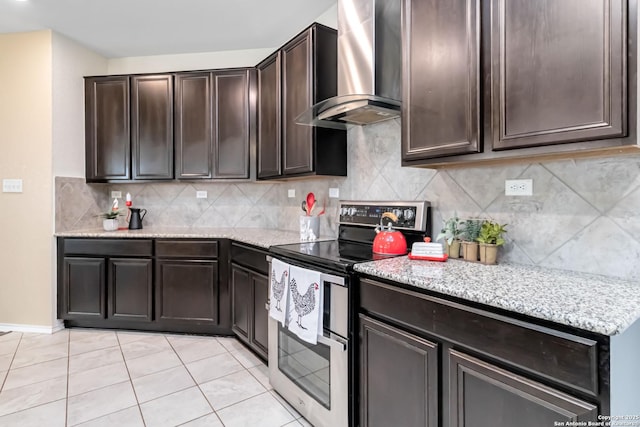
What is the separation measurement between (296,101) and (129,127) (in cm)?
187

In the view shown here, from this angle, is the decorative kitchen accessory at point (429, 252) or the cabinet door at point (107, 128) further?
the cabinet door at point (107, 128)

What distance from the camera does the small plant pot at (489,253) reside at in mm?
1561

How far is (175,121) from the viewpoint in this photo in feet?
10.7

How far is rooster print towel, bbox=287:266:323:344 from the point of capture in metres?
1.66

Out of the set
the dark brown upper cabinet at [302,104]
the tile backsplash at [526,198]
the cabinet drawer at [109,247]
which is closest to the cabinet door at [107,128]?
the tile backsplash at [526,198]

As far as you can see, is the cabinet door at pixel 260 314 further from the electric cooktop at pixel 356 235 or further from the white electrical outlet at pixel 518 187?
the white electrical outlet at pixel 518 187

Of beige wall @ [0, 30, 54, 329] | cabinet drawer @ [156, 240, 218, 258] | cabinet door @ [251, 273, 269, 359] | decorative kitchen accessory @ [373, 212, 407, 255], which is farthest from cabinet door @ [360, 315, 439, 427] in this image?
beige wall @ [0, 30, 54, 329]

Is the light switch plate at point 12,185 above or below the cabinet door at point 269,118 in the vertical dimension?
below

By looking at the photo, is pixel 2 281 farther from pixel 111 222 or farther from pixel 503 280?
pixel 503 280

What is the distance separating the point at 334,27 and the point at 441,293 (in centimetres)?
232

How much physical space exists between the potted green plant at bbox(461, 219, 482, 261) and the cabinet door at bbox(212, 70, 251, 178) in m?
2.08

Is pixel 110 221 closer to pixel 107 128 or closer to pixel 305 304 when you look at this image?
pixel 107 128

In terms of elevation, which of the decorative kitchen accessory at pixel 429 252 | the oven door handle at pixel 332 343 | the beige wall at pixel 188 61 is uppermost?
the beige wall at pixel 188 61

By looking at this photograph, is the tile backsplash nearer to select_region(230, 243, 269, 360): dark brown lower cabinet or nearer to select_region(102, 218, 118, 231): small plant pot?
select_region(102, 218, 118, 231): small plant pot
